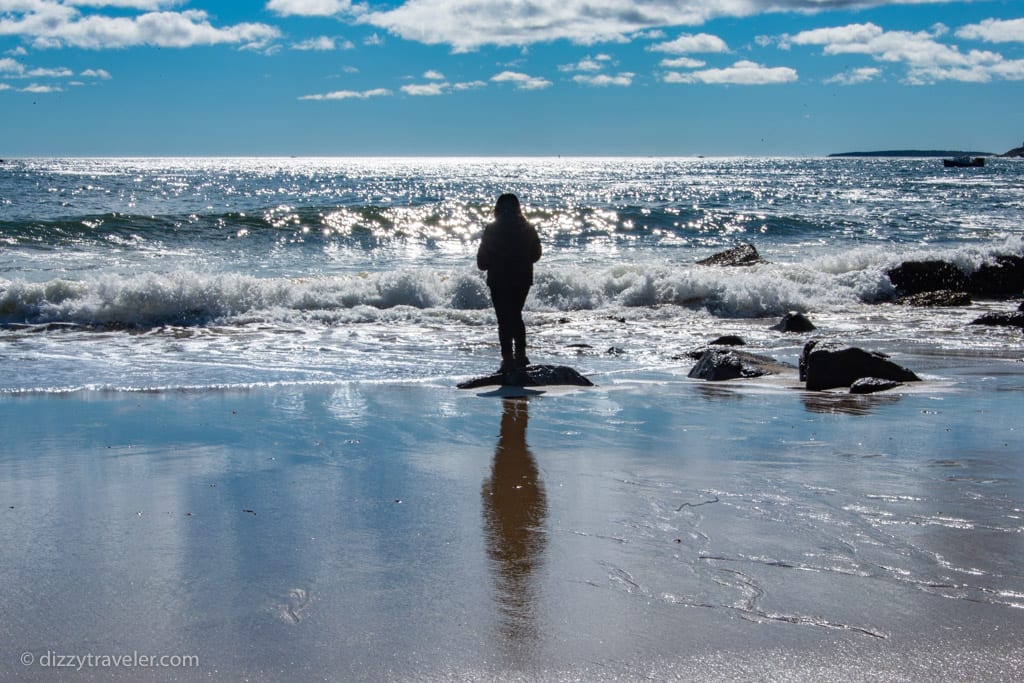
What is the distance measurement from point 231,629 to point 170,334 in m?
10.7

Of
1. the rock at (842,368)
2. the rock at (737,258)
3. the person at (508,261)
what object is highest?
the person at (508,261)

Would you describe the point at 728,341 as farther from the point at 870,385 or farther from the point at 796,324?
the point at 870,385

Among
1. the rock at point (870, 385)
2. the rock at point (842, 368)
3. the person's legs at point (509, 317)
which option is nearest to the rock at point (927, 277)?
the rock at point (842, 368)

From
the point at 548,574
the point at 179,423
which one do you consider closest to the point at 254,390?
the point at 179,423

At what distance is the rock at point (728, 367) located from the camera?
9.05m

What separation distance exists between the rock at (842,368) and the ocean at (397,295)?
124 cm

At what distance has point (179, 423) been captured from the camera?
22.7 ft

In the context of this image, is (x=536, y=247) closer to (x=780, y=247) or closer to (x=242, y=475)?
(x=242, y=475)

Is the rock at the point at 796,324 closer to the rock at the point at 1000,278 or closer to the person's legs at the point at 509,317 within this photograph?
the person's legs at the point at 509,317

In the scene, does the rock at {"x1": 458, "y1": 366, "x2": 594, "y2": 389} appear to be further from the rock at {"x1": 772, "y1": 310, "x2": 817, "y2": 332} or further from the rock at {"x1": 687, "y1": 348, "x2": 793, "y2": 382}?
the rock at {"x1": 772, "y1": 310, "x2": 817, "y2": 332}

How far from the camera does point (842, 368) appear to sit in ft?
28.0

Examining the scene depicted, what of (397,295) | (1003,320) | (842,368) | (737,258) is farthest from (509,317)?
(737,258)

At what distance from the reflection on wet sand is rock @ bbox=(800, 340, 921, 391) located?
330 centimetres

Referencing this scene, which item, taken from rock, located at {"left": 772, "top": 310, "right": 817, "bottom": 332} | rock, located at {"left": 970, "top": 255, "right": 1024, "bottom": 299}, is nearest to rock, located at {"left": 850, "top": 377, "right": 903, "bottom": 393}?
rock, located at {"left": 772, "top": 310, "right": 817, "bottom": 332}
